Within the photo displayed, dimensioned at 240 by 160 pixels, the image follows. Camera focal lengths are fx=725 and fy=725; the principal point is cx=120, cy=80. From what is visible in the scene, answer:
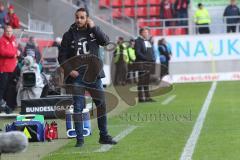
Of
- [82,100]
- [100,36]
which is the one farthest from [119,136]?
[100,36]

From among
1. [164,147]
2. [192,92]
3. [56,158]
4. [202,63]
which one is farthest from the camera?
[202,63]

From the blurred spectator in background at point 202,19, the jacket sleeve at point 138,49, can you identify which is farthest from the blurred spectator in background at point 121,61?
the jacket sleeve at point 138,49

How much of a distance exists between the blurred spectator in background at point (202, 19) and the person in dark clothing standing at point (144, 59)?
13.6 m

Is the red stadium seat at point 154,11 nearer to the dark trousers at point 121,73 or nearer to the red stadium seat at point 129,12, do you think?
the red stadium seat at point 129,12

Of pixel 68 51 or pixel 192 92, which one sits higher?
pixel 68 51

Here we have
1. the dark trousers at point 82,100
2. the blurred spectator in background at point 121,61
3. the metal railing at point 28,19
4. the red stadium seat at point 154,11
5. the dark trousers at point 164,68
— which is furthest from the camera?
the red stadium seat at point 154,11

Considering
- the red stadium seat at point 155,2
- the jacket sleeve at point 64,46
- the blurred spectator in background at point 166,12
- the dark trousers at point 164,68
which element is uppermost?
the red stadium seat at point 155,2

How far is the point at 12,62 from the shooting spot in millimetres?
15906

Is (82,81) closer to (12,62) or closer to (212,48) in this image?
(12,62)

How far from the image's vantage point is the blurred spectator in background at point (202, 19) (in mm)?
32875

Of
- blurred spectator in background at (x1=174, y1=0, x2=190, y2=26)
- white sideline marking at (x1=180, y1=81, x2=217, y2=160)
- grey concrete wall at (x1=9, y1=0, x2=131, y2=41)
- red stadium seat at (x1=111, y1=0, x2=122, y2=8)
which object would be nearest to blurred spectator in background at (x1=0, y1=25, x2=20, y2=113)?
white sideline marking at (x1=180, y1=81, x2=217, y2=160)

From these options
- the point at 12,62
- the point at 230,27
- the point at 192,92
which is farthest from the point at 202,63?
the point at 12,62

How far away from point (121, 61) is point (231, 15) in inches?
266

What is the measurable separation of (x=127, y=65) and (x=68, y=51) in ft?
62.2
